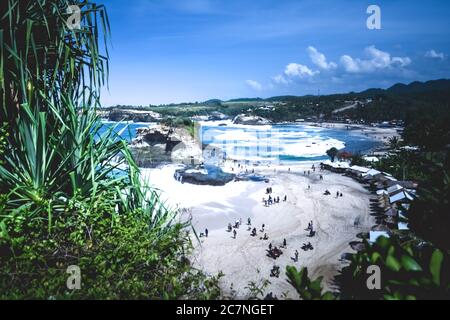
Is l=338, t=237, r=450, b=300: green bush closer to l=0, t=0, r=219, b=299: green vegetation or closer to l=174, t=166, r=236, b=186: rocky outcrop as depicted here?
l=0, t=0, r=219, b=299: green vegetation

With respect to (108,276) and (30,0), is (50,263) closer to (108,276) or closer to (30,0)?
(108,276)

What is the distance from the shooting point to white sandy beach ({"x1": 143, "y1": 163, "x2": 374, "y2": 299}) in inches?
599

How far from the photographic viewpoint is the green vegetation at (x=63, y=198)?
9.87ft

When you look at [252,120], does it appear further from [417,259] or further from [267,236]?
[417,259]

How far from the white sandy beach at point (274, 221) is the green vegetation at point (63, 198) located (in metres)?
3.93

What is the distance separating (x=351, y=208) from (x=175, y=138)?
1342 inches

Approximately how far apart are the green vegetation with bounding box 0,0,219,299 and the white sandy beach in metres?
3.93

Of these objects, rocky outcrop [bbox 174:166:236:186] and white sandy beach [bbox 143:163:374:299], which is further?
rocky outcrop [bbox 174:166:236:186]
